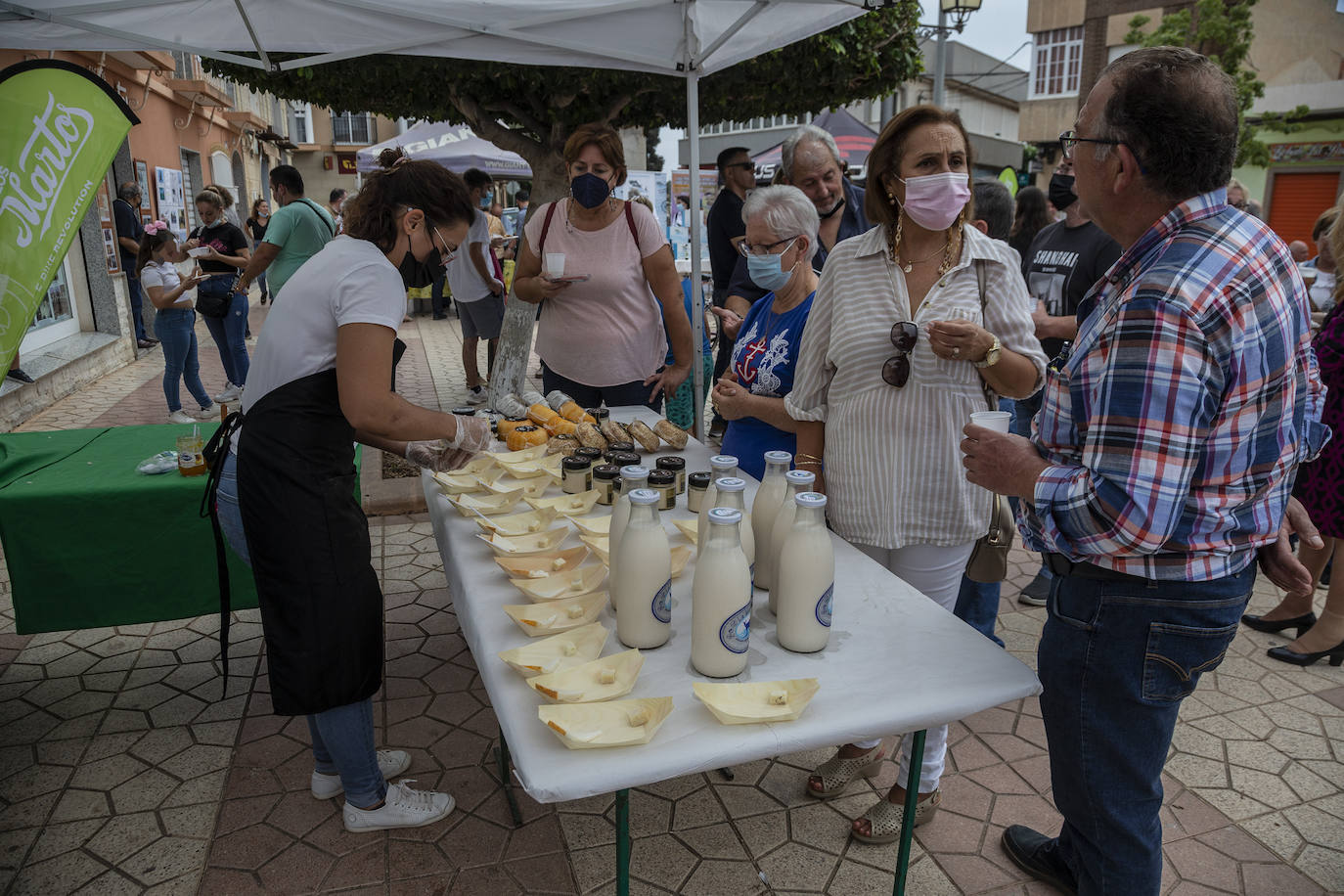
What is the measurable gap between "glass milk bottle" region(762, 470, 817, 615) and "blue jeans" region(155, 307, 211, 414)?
21.2ft

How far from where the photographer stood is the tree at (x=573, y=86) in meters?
5.44

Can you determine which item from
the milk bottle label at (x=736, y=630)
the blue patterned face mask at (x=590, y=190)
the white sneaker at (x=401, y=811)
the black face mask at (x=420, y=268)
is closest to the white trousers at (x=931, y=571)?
the milk bottle label at (x=736, y=630)

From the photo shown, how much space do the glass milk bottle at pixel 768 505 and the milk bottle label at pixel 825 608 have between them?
0.86ft

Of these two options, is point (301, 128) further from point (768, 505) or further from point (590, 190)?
point (768, 505)

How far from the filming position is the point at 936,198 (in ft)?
6.95

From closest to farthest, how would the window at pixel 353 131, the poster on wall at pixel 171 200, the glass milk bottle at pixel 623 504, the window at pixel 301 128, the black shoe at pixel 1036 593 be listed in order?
the glass milk bottle at pixel 623 504 → the black shoe at pixel 1036 593 → the poster on wall at pixel 171 200 → the window at pixel 301 128 → the window at pixel 353 131

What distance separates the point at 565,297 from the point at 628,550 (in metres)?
2.17

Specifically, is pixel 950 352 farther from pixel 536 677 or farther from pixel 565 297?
pixel 565 297

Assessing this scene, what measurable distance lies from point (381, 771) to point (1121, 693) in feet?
7.05

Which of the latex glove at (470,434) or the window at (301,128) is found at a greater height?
the window at (301,128)

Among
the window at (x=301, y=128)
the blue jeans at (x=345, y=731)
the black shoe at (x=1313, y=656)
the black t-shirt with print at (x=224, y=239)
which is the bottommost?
the black shoe at (x=1313, y=656)

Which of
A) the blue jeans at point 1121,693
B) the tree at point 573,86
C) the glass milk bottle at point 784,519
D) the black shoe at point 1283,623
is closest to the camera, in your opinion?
the blue jeans at point 1121,693

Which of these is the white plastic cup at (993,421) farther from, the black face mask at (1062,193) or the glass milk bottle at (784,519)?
the black face mask at (1062,193)

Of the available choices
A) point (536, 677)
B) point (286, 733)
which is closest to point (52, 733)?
point (286, 733)
